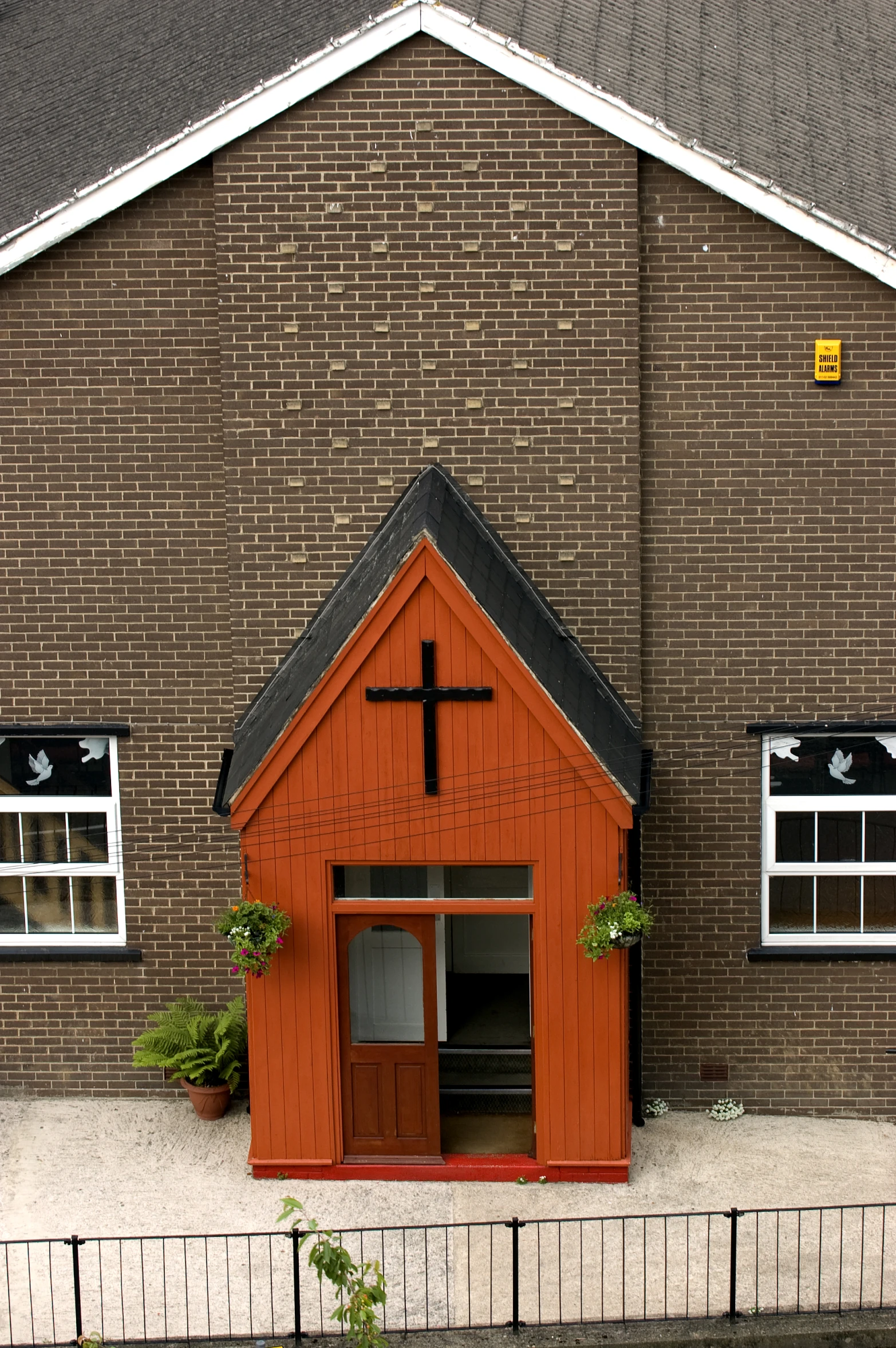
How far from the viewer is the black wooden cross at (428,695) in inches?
438

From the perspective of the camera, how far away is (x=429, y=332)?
40.4 ft

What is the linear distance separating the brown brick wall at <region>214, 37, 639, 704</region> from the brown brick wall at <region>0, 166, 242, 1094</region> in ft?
1.47

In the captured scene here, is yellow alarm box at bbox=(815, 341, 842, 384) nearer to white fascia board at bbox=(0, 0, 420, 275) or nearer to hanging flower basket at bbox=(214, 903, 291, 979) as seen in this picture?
white fascia board at bbox=(0, 0, 420, 275)

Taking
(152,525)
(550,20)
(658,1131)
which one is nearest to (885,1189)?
(658,1131)

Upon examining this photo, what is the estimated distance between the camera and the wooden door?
11.8 metres

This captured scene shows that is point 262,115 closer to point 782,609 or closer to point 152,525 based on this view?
point 152,525

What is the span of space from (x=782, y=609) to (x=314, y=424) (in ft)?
13.9

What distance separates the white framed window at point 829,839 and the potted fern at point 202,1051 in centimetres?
468

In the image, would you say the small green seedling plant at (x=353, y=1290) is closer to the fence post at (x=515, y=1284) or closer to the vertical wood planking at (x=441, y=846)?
the fence post at (x=515, y=1284)

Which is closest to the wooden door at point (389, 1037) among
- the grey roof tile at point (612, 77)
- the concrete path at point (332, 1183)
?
the concrete path at point (332, 1183)

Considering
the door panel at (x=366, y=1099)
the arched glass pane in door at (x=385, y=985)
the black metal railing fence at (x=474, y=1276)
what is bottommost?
Answer: the black metal railing fence at (x=474, y=1276)

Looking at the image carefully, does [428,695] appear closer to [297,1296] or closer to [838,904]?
[297,1296]

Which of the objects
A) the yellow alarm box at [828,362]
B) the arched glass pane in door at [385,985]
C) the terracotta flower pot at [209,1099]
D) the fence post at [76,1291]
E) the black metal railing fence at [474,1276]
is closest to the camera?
the fence post at [76,1291]

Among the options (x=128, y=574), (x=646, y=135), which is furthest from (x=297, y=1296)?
(x=646, y=135)
